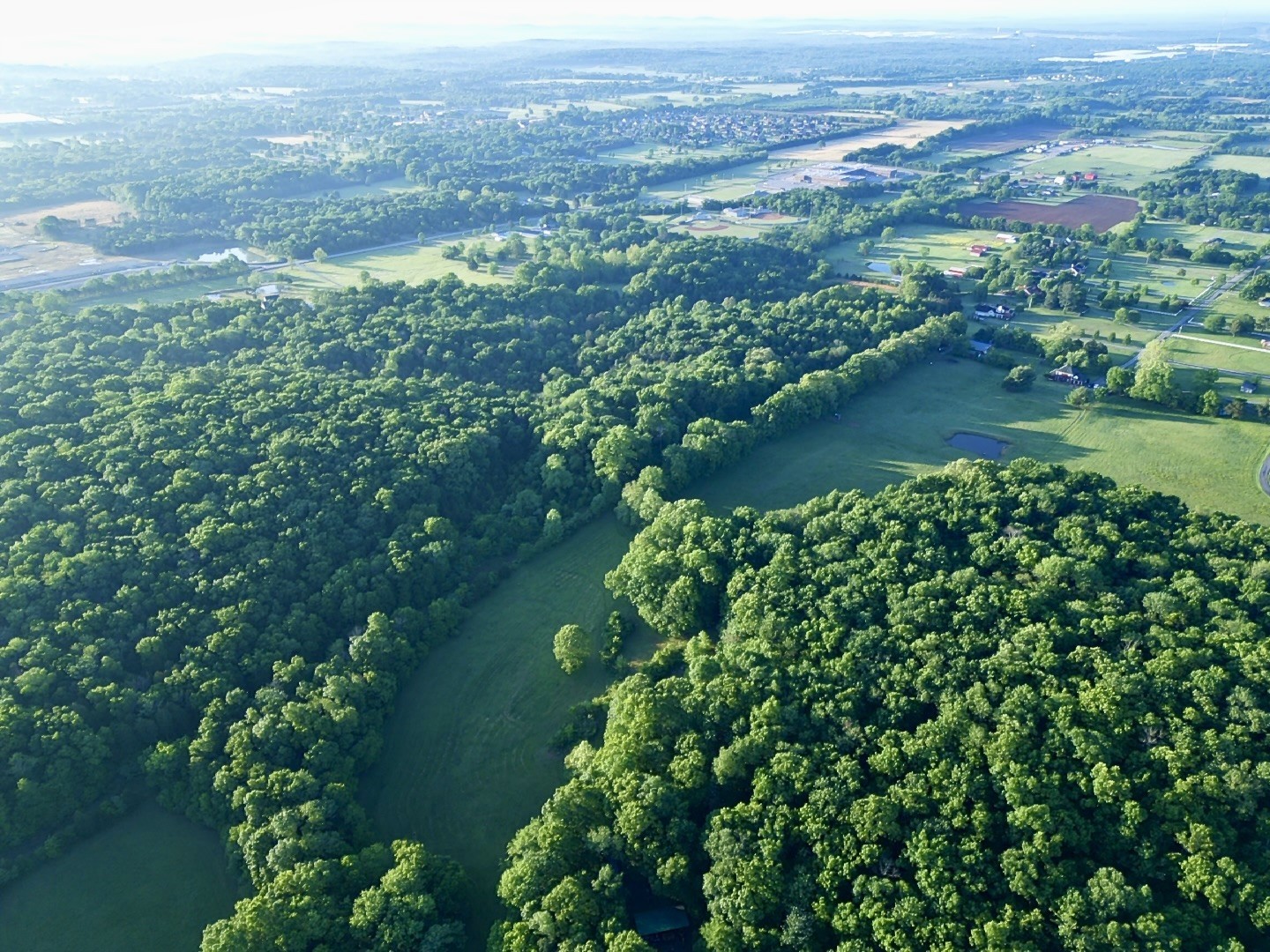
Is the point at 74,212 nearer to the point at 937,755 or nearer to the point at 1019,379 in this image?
the point at 1019,379

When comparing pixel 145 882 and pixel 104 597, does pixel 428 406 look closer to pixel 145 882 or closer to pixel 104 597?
pixel 104 597

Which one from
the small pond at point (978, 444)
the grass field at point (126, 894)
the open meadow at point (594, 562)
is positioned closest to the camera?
the grass field at point (126, 894)

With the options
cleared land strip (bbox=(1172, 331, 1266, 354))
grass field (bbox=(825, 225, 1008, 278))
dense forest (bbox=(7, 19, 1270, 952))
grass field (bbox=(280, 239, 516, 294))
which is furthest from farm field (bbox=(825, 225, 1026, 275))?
grass field (bbox=(280, 239, 516, 294))

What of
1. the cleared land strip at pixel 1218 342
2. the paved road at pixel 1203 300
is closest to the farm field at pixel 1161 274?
the paved road at pixel 1203 300

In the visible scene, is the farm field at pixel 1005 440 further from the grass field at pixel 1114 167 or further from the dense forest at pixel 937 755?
the grass field at pixel 1114 167

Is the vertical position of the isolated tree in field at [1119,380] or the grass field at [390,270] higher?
the grass field at [390,270]

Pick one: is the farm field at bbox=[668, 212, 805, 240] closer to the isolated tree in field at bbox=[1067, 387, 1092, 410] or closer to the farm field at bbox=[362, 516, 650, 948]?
the isolated tree in field at bbox=[1067, 387, 1092, 410]

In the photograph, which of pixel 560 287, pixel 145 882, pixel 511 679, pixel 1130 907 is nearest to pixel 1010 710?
pixel 1130 907
